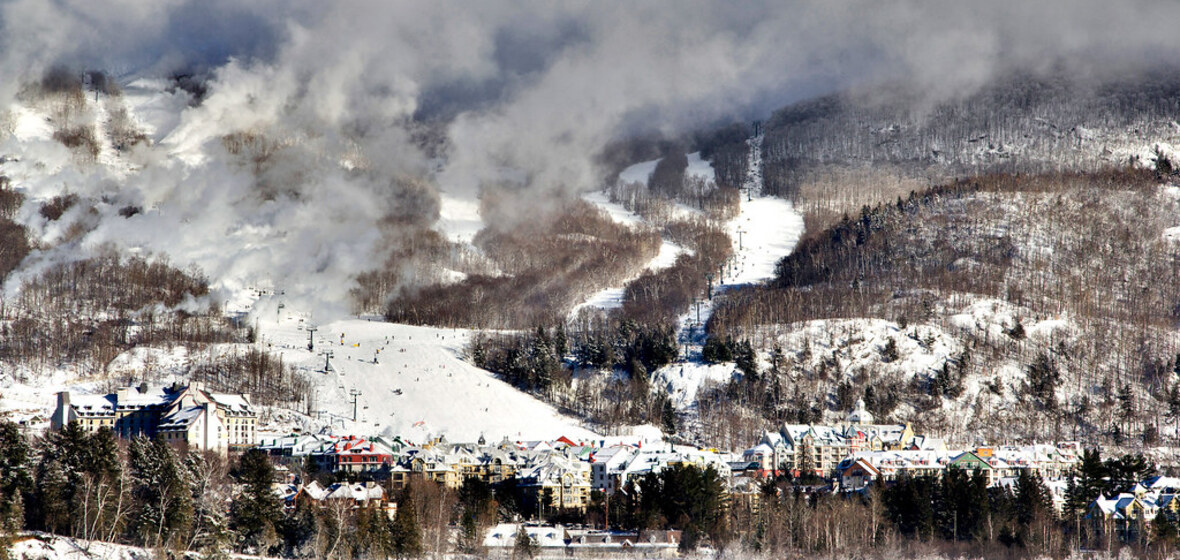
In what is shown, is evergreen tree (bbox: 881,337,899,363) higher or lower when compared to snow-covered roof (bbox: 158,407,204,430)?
higher

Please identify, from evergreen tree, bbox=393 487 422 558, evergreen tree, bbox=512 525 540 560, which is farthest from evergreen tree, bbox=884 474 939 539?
evergreen tree, bbox=393 487 422 558

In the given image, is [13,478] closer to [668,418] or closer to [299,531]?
[299,531]

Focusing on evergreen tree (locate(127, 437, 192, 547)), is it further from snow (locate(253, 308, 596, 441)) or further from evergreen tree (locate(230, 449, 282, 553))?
snow (locate(253, 308, 596, 441))

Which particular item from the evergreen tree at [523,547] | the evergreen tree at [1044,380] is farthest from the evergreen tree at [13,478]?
the evergreen tree at [1044,380]

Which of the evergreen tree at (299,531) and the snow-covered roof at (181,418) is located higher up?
the snow-covered roof at (181,418)

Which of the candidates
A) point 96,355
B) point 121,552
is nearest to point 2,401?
point 96,355

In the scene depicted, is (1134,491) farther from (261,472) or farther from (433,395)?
(433,395)

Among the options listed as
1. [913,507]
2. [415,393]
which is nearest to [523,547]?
[913,507]

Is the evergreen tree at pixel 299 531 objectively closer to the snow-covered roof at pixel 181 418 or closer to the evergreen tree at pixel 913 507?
the evergreen tree at pixel 913 507
